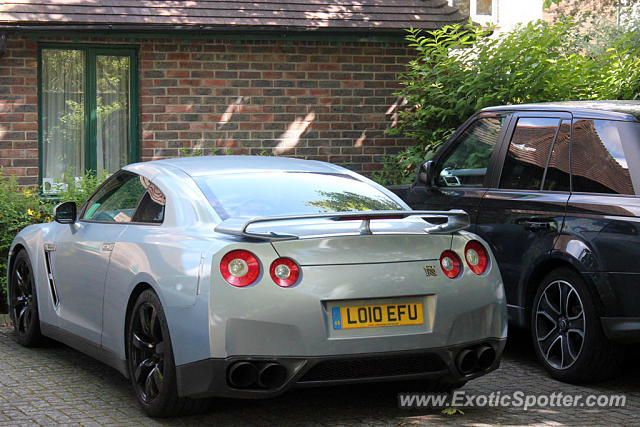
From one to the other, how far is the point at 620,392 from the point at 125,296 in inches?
126

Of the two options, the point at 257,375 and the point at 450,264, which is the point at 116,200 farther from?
the point at 450,264

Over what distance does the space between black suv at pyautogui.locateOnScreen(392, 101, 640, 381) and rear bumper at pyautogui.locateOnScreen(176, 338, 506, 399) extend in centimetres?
121

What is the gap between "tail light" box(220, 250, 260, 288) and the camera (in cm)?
480

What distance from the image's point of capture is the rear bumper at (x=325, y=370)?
4.78 meters

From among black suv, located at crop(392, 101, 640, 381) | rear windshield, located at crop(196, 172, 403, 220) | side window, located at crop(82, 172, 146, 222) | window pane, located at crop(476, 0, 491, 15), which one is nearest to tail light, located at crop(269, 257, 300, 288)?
rear windshield, located at crop(196, 172, 403, 220)

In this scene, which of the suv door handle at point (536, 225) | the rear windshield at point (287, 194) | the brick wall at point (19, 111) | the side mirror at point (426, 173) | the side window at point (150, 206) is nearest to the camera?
the rear windshield at point (287, 194)

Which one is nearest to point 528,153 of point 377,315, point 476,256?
point 476,256

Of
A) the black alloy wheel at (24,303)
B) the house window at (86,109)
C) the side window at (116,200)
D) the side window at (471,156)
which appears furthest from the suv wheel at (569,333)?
the house window at (86,109)

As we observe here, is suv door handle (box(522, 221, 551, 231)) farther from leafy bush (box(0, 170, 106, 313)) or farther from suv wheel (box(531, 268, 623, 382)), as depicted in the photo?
leafy bush (box(0, 170, 106, 313))

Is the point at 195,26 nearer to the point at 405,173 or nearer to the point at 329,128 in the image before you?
the point at 329,128

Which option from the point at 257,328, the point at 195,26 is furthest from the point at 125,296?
the point at 195,26

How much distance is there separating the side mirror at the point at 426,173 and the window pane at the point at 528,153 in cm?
Result: 81

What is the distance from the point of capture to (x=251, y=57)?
12.8 metres

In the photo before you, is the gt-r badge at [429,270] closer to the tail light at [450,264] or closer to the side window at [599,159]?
the tail light at [450,264]
